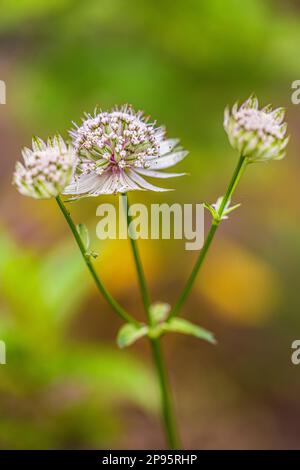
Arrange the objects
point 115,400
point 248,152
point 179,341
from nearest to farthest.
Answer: point 248,152
point 115,400
point 179,341

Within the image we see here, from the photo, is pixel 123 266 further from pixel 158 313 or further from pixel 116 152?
pixel 116 152

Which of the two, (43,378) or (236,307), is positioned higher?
(236,307)

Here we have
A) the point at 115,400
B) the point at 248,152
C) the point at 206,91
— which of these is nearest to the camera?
the point at 248,152

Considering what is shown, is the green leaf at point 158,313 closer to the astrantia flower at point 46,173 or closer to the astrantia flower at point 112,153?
the astrantia flower at point 112,153

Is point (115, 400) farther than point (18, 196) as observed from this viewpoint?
No

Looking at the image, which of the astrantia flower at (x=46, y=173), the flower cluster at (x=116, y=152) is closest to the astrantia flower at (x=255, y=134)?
the flower cluster at (x=116, y=152)
